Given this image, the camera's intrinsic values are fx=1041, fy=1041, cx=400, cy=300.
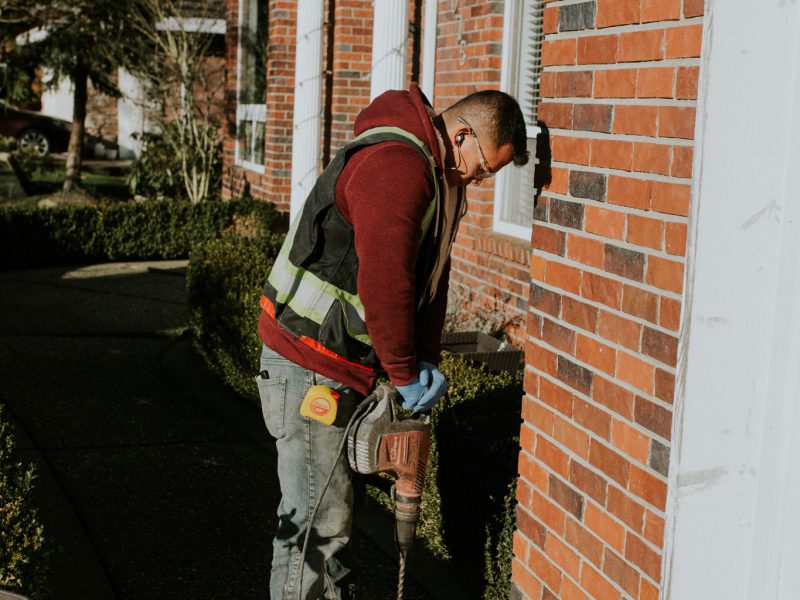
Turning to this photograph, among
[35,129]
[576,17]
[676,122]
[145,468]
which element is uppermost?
[576,17]

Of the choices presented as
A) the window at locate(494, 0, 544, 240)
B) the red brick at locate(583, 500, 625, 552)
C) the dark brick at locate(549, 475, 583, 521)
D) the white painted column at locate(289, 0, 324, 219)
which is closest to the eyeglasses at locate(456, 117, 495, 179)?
the dark brick at locate(549, 475, 583, 521)

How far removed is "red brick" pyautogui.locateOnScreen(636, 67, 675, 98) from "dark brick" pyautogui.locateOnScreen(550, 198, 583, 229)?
1.32ft

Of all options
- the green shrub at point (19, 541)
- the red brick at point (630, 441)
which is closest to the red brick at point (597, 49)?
the red brick at point (630, 441)

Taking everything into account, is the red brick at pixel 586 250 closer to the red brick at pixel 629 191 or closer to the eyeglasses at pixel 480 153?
the red brick at pixel 629 191

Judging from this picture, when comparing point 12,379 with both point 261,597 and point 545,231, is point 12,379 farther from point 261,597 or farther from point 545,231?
point 545,231

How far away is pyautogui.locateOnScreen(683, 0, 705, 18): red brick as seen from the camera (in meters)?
2.34

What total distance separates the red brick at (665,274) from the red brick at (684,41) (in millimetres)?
476

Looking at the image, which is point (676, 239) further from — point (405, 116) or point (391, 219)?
point (405, 116)

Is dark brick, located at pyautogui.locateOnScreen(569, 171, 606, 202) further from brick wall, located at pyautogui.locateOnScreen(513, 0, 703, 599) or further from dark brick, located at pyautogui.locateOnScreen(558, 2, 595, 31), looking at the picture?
dark brick, located at pyautogui.locateOnScreen(558, 2, 595, 31)

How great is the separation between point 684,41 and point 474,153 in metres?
0.83

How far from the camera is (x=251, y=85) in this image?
13.4 meters

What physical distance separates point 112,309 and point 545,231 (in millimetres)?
7267

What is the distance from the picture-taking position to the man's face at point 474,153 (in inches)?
120

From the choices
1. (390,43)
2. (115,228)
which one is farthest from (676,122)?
(115,228)
